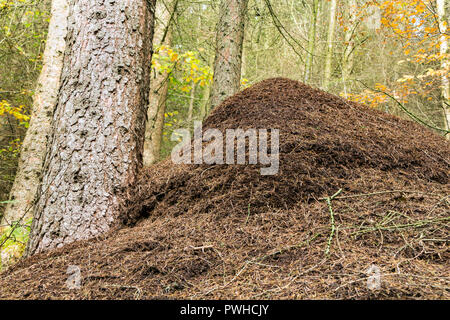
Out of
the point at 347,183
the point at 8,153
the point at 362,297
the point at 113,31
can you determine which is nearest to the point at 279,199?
the point at 347,183

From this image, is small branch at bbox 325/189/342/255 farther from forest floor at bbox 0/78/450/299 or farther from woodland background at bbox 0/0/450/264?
woodland background at bbox 0/0/450/264

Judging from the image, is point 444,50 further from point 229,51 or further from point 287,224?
point 287,224

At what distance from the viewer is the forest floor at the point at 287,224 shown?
135cm

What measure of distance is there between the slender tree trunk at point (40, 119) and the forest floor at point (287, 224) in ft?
10.2

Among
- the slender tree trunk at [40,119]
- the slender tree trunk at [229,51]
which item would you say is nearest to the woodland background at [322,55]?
the slender tree trunk at [229,51]

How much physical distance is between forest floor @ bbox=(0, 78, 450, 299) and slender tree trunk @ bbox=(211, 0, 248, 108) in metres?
2.12

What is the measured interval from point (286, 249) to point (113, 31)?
208cm

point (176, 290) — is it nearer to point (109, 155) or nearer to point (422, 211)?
point (109, 155)

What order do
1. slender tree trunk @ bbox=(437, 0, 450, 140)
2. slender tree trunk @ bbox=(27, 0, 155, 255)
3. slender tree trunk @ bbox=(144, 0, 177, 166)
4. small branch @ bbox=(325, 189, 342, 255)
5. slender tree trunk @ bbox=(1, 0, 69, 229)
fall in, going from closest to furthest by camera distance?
1. small branch @ bbox=(325, 189, 342, 255)
2. slender tree trunk @ bbox=(27, 0, 155, 255)
3. slender tree trunk @ bbox=(1, 0, 69, 229)
4. slender tree trunk @ bbox=(144, 0, 177, 166)
5. slender tree trunk @ bbox=(437, 0, 450, 140)

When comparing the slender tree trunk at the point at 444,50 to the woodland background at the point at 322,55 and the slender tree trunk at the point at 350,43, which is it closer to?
the woodland background at the point at 322,55

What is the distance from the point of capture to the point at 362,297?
1170 millimetres

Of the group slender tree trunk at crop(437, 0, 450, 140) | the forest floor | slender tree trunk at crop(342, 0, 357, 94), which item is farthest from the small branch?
slender tree trunk at crop(342, 0, 357, 94)

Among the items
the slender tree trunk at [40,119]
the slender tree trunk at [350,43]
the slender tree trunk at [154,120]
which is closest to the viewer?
the slender tree trunk at [40,119]

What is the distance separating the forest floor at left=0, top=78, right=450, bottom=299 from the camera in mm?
1349
